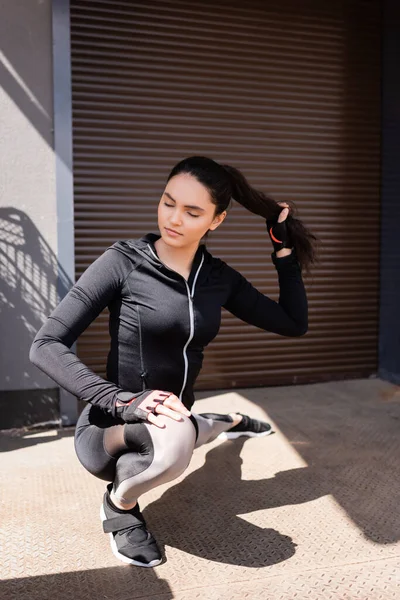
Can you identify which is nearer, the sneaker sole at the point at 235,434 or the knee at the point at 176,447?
the knee at the point at 176,447

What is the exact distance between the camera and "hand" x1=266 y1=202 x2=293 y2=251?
3.05 metres

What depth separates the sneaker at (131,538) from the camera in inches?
100

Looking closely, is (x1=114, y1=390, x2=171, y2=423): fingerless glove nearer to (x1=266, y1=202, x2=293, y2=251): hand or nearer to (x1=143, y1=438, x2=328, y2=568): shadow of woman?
(x1=143, y1=438, x2=328, y2=568): shadow of woman

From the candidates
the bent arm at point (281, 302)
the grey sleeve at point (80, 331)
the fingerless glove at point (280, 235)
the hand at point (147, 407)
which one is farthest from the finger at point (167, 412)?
the fingerless glove at point (280, 235)

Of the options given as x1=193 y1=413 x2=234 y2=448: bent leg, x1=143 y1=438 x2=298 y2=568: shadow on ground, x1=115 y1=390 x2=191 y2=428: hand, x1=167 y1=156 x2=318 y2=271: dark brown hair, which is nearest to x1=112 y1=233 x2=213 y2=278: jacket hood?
x1=167 y1=156 x2=318 y2=271: dark brown hair

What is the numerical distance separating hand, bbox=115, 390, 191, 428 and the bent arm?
0.85m

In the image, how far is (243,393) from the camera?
17.1ft

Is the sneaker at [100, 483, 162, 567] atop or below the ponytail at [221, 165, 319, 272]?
below

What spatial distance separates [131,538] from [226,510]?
63 centimetres

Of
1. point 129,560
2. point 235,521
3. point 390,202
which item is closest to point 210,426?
point 235,521

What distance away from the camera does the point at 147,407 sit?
234 cm

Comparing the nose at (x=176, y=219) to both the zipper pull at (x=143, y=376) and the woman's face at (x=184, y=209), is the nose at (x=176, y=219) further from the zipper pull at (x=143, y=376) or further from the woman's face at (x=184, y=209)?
the zipper pull at (x=143, y=376)

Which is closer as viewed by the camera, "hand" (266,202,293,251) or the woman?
the woman

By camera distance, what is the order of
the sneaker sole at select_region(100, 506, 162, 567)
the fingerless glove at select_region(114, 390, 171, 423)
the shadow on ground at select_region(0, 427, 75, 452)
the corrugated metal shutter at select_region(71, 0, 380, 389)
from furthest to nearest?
the corrugated metal shutter at select_region(71, 0, 380, 389) < the shadow on ground at select_region(0, 427, 75, 452) < the sneaker sole at select_region(100, 506, 162, 567) < the fingerless glove at select_region(114, 390, 171, 423)
